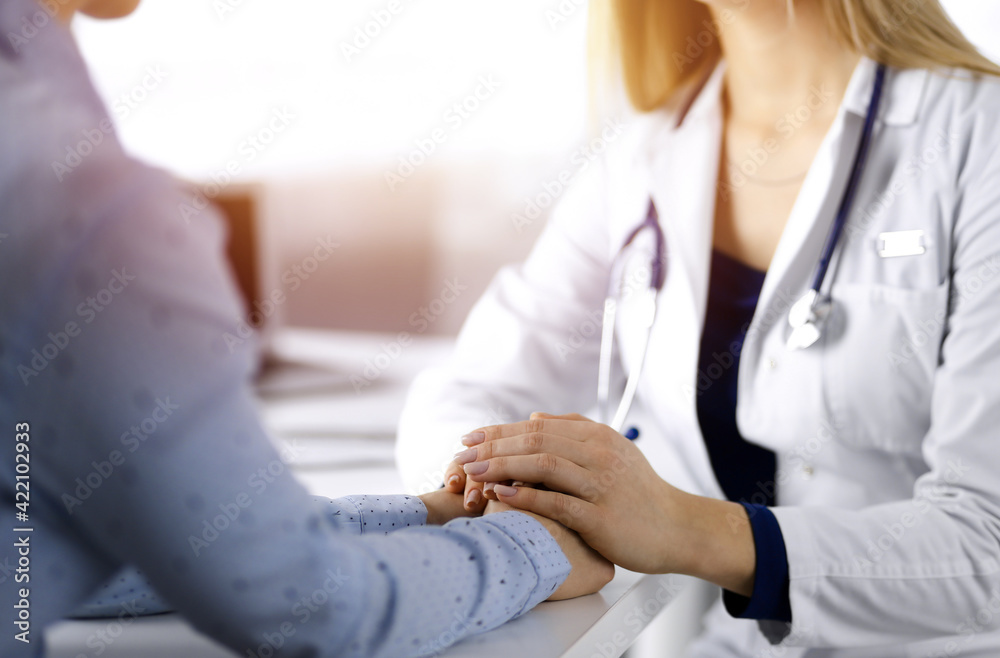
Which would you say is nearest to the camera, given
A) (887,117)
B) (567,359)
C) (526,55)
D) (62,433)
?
(62,433)

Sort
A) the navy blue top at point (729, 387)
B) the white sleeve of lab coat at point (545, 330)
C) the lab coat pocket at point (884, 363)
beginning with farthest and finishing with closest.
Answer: the white sleeve of lab coat at point (545, 330)
the navy blue top at point (729, 387)
the lab coat pocket at point (884, 363)

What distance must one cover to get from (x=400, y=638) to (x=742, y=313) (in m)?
0.64

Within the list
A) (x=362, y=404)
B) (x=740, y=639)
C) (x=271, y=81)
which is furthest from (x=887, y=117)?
(x=271, y=81)

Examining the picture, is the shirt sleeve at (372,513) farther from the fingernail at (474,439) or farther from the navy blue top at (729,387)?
the navy blue top at (729,387)

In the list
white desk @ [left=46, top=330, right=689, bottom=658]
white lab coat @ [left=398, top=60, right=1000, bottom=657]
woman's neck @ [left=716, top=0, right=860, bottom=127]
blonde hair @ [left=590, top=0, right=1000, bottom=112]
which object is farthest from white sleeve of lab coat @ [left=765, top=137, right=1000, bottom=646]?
blonde hair @ [left=590, top=0, right=1000, bottom=112]

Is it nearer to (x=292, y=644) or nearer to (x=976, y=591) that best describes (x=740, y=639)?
(x=976, y=591)

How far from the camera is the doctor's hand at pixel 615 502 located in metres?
0.61

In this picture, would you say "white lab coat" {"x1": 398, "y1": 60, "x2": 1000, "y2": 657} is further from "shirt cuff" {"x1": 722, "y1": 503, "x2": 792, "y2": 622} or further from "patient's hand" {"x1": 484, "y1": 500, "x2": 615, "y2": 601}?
Answer: "patient's hand" {"x1": 484, "y1": 500, "x2": 615, "y2": 601}

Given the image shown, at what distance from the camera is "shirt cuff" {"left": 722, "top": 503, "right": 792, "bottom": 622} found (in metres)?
→ 0.66

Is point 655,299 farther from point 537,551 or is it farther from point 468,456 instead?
point 537,551

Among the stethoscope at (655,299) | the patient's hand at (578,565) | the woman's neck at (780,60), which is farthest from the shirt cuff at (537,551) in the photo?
the woman's neck at (780,60)

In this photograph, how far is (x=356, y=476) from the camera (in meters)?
0.97

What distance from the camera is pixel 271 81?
1859mm

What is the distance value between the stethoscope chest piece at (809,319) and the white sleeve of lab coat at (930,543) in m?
0.13
